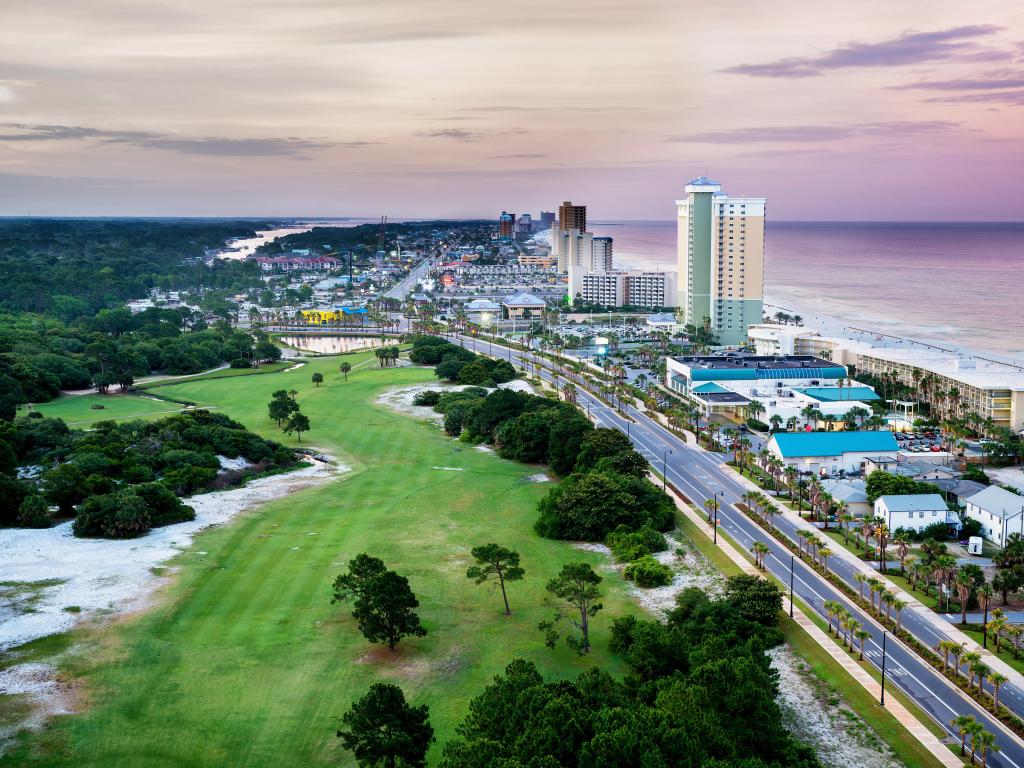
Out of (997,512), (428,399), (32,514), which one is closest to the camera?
(32,514)

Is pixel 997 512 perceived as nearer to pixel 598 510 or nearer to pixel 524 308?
pixel 598 510

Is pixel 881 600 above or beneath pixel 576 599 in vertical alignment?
beneath

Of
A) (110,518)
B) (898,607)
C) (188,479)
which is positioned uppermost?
(110,518)

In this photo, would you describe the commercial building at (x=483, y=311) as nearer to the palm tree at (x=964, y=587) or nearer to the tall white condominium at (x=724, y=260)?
the tall white condominium at (x=724, y=260)

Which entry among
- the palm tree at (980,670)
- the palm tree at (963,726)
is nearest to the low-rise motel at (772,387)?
the palm tree at (980,670)

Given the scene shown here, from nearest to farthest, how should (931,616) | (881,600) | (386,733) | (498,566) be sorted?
(386,733) → (931,616) → (881,600) → (498,566)

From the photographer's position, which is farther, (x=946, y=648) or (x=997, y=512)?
(x=997, y=512)

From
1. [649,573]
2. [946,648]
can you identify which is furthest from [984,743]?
[649,573]

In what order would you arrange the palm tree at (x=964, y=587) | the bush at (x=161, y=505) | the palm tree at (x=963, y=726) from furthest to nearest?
the bush at (x=161, y=505)
the palm tree at (x=964, y=587)
the palm tree at (x=963, y=726)

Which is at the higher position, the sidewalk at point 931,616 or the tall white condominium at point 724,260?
the tall white condominium at point 724,260
